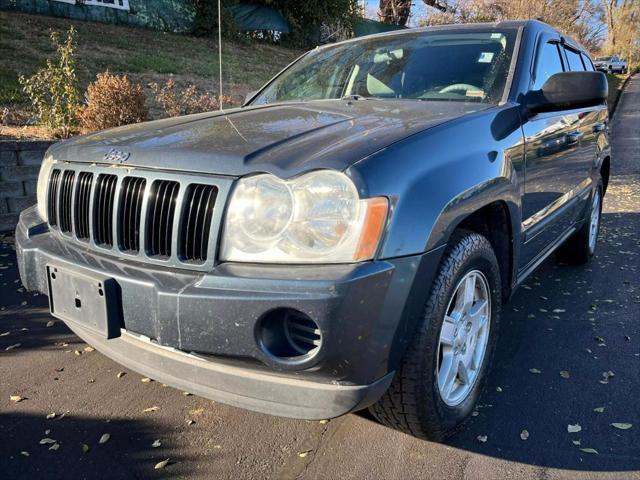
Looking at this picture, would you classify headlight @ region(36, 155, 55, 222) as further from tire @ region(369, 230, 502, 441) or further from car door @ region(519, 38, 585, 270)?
car door @ region(519, 38, 585, 270)

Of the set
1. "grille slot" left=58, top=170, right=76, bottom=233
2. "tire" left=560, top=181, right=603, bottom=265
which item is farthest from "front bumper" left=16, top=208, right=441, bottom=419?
"tire" left=560, top=181, right=603, bottom=265

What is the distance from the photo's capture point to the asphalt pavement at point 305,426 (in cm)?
216

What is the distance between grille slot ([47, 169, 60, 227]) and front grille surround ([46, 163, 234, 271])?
0.02 meters

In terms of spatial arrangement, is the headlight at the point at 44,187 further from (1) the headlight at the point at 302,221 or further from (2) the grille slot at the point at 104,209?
(1) the headlight at the point at 302,221

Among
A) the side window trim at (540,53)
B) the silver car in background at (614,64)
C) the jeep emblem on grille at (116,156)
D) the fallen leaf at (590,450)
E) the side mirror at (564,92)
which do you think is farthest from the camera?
the silver car in background at (614,64)

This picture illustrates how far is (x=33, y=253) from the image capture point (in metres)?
2.33

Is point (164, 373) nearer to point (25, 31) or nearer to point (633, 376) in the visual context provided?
point (633, 376)

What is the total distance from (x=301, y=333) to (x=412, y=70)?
1988 mm

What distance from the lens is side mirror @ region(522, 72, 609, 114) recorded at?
2.79 meters

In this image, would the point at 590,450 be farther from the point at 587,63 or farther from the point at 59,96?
the point at 59,96

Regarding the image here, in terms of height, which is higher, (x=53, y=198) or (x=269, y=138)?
(x=269, y=138)

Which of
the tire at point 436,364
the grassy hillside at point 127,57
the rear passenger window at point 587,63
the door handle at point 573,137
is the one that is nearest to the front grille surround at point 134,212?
the tire at point 436,364

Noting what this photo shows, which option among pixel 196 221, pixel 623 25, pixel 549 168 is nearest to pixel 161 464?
pixel 196 221

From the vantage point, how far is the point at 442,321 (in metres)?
2.00
